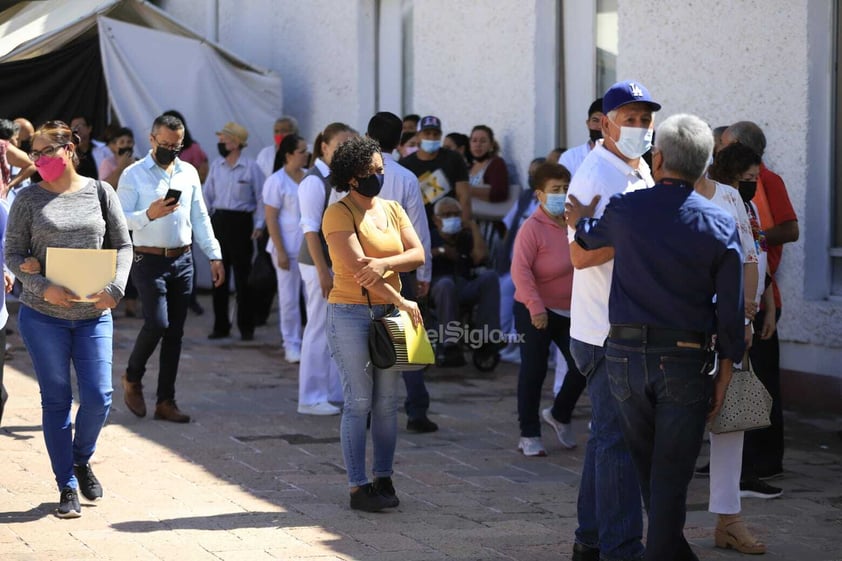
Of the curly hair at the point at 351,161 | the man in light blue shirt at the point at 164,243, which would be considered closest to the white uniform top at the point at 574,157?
the man in light blue shirt at the point at 164,243

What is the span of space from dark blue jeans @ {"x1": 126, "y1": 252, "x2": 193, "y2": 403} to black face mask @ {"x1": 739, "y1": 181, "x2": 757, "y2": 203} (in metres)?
3.79

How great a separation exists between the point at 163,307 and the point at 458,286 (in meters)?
3.30

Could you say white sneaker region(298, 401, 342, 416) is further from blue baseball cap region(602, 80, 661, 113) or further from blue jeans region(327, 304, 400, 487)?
blue baseball cap region(602, 80, 661, 113)

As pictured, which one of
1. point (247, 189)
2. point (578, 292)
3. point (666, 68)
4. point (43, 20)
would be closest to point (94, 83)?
point (43, 20)

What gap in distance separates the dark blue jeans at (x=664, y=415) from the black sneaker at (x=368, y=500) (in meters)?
→ 1.99

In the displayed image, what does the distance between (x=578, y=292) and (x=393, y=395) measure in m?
1.52

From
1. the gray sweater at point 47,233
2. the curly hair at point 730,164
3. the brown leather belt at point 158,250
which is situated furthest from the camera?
the brown leather belt at point 158,250

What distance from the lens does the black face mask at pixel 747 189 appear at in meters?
6.76

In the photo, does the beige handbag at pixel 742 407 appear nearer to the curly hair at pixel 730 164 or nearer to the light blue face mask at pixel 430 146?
the curly hair at pixel 730 164

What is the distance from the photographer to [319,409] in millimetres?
9430

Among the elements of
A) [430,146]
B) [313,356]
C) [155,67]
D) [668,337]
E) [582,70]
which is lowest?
[313,356]

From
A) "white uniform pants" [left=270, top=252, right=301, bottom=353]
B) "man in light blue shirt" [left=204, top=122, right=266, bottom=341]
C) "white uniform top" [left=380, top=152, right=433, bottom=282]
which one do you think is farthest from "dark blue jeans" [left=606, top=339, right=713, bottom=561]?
"man in light blue shirt" [left=204, top=122, right=266, bottom=341]

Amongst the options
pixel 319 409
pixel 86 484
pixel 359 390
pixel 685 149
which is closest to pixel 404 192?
pixel 319 409

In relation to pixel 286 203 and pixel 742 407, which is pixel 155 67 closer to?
pixel 286 203
